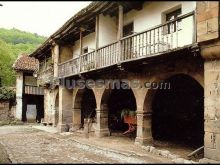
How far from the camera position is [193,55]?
9.05 meters

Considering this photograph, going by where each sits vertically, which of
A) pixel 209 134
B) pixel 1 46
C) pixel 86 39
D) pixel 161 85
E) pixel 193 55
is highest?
pixel 1 46

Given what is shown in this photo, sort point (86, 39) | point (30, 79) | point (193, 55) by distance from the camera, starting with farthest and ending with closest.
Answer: point (30, 79) < point (86, 39) < point (193, 55)

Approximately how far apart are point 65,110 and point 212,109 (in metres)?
11.8

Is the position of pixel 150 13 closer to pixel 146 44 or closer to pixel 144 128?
pixel 146 44

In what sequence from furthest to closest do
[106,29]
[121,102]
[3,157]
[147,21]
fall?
[121,102], [106,29], [147,21], [3,157]

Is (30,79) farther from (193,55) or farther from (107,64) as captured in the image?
(193,55)

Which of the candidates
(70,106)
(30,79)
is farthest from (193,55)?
(30,79)

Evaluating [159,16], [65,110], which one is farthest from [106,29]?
[65,110]

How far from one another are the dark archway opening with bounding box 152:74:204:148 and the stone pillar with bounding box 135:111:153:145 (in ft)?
4.88

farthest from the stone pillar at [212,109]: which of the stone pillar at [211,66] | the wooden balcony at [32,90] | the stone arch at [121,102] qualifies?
the wooden balcony at [32,90]

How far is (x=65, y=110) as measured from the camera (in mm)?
18719

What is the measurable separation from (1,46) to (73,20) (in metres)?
29.8

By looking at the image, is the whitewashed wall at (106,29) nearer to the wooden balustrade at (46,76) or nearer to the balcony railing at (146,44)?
the balcony railing at (146,44)

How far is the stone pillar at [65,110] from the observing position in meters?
18.5
